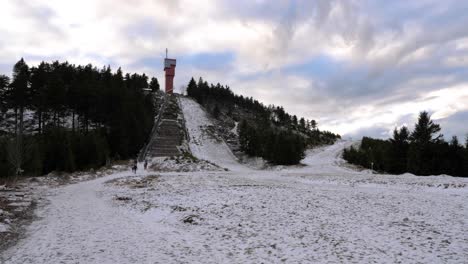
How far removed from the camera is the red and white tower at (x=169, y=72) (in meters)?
126

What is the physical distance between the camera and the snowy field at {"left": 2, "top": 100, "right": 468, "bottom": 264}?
10.8m

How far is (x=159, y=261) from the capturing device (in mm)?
10547

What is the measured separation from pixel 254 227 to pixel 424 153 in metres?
34.1

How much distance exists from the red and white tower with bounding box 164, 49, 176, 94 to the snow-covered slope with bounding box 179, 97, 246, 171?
53.5 feet

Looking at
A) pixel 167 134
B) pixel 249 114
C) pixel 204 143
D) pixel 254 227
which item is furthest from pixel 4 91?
pixel 249 114

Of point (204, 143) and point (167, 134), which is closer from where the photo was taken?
point (167, 134)

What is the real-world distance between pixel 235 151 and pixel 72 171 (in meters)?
40.8

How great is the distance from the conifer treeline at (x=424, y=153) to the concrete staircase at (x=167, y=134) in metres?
36.1

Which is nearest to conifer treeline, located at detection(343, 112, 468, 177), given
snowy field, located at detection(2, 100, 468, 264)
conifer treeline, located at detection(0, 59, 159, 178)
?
snowy field, located at detection(2, 100, 468, 264)

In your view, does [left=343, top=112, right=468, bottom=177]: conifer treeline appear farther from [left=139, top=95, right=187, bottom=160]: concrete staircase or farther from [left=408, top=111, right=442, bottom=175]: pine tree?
[left=139, top=95, right=187, bottom=160]: concrete staircase

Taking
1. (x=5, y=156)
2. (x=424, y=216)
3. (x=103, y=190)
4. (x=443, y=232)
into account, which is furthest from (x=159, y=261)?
(x=5, y=156)

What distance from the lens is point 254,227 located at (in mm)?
14398

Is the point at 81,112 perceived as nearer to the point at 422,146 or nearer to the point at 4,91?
the point at 4,91

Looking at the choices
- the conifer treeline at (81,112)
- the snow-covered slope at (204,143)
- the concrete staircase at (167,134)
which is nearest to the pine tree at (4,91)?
the conifer treeline at (81,112)
